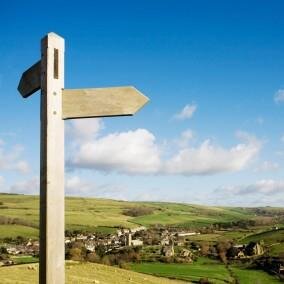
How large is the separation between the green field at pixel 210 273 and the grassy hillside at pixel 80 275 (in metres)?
20.6

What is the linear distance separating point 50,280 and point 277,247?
86.8 meters

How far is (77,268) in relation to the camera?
101 ft

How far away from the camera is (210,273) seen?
5838cm

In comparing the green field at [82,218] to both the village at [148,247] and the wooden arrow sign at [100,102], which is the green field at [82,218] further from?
the wooden arrow sign at [100,102]

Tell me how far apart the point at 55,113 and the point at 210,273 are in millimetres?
56336

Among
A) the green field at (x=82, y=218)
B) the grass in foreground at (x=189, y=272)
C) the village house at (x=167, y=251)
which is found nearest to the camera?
the grass in foreground at (x=189, y=272)

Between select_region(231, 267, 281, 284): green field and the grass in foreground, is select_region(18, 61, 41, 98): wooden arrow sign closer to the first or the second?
the grass in foreground

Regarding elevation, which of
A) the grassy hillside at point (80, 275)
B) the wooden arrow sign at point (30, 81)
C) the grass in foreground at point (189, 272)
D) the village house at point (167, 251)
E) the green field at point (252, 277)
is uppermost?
the wooden arrow sign at point (30, 81)

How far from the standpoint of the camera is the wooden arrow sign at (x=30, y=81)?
542 centimetres

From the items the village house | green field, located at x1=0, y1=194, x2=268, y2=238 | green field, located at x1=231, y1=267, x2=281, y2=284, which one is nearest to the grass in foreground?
green field, located at x1=231, y1=267, x2=281, y2=284

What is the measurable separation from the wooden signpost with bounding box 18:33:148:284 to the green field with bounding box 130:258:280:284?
46831 mm

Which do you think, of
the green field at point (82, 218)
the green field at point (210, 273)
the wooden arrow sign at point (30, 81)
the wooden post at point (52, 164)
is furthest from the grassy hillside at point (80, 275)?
the green field at point (82, 218)

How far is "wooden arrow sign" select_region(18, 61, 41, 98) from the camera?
542cm

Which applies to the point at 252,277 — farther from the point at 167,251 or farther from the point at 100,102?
the point at 100,102
